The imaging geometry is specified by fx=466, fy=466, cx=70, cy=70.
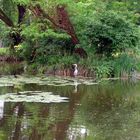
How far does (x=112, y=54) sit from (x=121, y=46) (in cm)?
98

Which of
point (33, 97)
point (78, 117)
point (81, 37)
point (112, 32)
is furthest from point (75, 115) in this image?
point (81, 37)

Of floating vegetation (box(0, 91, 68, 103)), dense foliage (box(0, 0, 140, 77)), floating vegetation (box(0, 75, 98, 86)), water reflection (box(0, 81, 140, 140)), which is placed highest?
dense foliage (box(0, 0, 140, 77))

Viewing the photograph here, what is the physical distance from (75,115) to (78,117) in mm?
261

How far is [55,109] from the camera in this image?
12.6m

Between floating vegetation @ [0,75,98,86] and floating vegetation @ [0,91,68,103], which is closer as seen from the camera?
floating vegetation @ [0,91,68,103]

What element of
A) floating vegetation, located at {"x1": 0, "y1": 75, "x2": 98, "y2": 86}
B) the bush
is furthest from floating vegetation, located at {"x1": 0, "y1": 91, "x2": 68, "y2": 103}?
the bush

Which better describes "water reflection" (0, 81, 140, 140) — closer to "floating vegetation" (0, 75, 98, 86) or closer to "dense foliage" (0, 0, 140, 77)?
"floating vegetation" (0, 75, 98, 86)

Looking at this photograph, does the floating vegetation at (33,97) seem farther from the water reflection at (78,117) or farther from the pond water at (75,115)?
the water reflection at (78,117)

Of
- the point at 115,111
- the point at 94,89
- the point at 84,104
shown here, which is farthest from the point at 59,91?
the point at 115,111

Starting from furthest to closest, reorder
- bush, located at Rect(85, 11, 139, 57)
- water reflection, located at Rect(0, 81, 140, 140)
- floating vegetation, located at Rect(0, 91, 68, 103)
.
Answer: bush, located at Rect(85, 11, 139, 57), floating vegetation, located at Rect(0, 91, 68, 103), water reflection, located at Rect(0, 81, 140, 140)

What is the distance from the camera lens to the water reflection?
31.8ft

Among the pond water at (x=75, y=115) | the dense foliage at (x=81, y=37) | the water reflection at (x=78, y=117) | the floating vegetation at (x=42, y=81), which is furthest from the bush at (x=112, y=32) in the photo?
the water reflection at (x=78, y=117)

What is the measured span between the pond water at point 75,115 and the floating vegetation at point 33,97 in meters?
0.27

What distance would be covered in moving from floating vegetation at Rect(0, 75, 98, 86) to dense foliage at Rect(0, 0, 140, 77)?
167 centimetres
